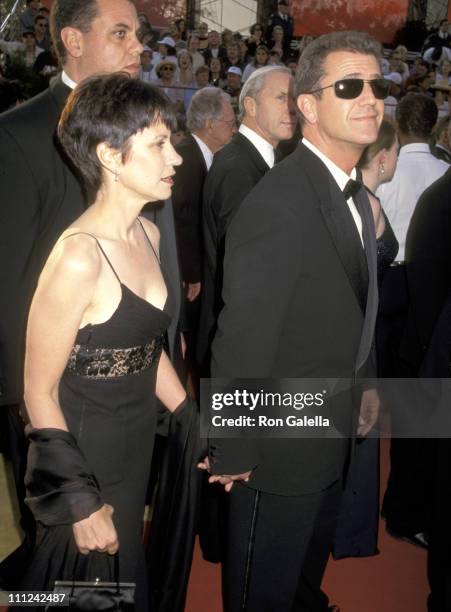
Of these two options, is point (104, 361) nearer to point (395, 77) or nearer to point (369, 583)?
point (369, 583)

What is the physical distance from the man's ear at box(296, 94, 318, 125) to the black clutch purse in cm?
129

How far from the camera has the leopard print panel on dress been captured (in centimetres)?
176

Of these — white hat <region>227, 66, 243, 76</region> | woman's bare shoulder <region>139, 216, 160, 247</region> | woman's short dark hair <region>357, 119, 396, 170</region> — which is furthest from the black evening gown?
white hat <region>227, 66, 243, 76</region>

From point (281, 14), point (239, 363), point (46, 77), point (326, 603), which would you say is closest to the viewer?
point (239, 363)

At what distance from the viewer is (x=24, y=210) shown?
2182 millimetres

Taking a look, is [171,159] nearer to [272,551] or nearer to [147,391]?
[147,391]

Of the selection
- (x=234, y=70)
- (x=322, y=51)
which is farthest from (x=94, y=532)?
(x=234, y=70)

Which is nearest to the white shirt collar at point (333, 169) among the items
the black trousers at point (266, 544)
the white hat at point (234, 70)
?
the black trousers at point (266, 544)

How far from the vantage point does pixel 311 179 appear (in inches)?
74.0

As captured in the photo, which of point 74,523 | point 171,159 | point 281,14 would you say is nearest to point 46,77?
point 171,159

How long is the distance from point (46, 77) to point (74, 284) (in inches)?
218

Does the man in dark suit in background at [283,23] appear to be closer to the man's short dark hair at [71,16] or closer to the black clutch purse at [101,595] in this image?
the man's short dark hair at [71,16]

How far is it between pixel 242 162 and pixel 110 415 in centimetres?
197

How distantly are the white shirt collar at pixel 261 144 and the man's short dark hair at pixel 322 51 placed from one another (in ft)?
5.17
